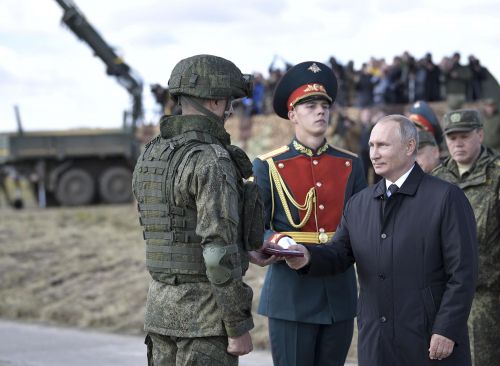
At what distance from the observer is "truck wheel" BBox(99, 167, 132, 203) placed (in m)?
28.6

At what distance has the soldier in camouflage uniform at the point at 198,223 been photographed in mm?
3885

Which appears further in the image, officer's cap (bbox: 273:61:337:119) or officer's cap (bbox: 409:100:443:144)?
officer's cap (bbox: 409:100:443:144)

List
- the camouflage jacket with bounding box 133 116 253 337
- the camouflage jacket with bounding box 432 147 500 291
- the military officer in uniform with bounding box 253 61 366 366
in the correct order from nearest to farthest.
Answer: the camouflage jacket with bounding box 133 116 253 337 → the military officer in uniform with bounding box 253 61 366 366 → the camouflage jacket with bounding box 432 147 500 291

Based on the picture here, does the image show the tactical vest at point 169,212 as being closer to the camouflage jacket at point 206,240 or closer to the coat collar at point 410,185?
the camouflage jacket at point 206,240

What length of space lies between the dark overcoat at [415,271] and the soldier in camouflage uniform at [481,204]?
47.0 inches

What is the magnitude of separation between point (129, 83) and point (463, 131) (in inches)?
912

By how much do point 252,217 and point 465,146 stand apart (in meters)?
1.88

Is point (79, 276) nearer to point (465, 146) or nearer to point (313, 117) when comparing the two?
point (465, 146)

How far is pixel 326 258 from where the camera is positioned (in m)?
4.47

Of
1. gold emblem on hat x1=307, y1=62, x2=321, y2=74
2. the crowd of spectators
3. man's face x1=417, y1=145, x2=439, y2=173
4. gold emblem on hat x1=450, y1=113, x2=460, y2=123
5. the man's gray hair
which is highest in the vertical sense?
the crowd of spectators

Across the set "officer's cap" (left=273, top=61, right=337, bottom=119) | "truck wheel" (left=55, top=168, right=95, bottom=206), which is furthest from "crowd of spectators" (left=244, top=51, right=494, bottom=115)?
"truck wheel" (left=55, top=168, right=95, bottom=206)

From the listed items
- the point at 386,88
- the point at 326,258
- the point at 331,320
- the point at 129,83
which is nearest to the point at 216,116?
the point at 326,258

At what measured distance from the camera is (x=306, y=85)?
16.5 ft

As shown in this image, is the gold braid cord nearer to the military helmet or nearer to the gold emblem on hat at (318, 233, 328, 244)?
the gold emblem on hat at (318, 233, 328, 244)
